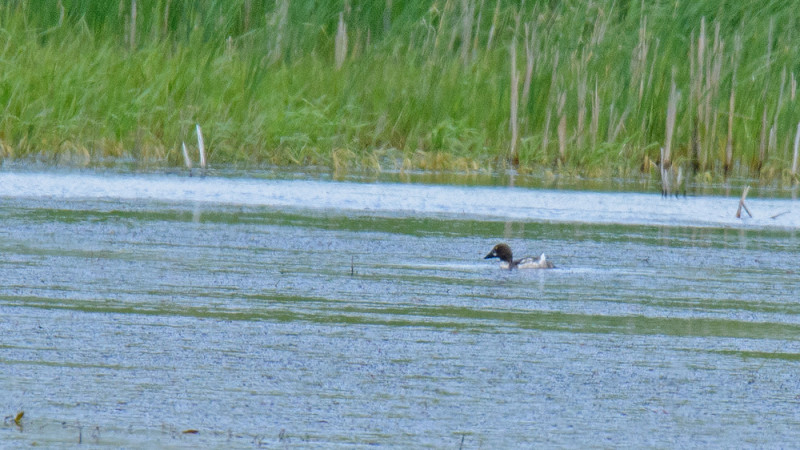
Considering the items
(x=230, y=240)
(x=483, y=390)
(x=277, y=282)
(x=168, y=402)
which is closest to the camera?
(x=168, y=402)

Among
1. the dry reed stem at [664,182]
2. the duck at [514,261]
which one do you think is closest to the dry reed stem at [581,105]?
the dry reed stem at [664,182]

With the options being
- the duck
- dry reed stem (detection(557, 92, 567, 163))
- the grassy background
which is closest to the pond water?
the duck

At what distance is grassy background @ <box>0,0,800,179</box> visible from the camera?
46.5 ft

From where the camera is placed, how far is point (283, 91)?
1506 cm

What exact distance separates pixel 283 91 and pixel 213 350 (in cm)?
964

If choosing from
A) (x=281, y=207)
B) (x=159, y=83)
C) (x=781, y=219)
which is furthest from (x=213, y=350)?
(x=159, y=83)

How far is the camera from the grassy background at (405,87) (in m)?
14.2

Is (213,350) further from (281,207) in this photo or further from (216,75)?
(216,75)

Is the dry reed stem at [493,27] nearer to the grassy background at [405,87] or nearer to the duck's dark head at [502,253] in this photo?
the grassy background at [405,87]

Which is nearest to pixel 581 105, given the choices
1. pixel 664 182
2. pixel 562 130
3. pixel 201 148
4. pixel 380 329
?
pixel 562 130

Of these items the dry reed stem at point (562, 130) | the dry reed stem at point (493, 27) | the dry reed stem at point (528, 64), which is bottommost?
the dry reed stem at point (562, 130)

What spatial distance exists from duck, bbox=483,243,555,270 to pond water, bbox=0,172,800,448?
0.07 m

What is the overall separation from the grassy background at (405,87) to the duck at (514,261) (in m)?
5.90

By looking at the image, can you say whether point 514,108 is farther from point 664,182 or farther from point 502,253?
point 502,253
